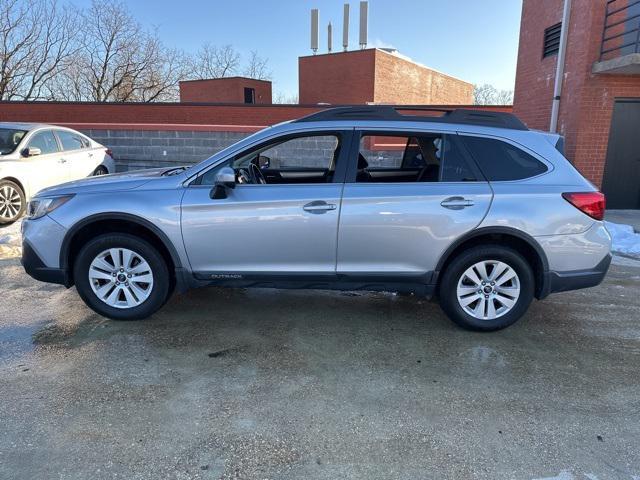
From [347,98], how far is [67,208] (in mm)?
24056

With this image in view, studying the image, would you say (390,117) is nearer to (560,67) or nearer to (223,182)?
(223,182)

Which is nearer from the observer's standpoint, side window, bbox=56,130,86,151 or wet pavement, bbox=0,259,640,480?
wet pavement, bbox=0,259,640,480

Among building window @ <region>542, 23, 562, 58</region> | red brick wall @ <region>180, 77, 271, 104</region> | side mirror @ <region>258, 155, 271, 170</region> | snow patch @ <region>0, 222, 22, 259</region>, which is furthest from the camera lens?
red brick wall @ <region>180, 77, 271, 104</region>

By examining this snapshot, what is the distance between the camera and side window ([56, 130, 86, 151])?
8828 mm

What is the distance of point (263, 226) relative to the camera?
3.82 meters

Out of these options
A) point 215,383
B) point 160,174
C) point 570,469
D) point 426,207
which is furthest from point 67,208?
point 570,469

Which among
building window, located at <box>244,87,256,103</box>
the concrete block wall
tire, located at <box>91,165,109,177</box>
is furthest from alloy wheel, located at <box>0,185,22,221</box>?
building window, located at <box>244,87,256,103</box>

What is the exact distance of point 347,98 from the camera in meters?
26.3

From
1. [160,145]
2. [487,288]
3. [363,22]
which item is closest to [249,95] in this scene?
[363,22]

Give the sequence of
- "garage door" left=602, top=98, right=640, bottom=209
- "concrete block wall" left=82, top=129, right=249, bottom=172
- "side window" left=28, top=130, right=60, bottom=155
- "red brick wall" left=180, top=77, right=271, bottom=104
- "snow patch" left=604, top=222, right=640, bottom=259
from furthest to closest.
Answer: "red brick wall" left=180, top=77, right=271, bottom=104 < "concrete block wall" left=82, top=129, right=249, bottom=172 < "garage door" left=602, top=98, right=640, bottom=209 < "side window" left=28, top=130, right=60, bottom=155 < "snow patch" left=604, top=222, right=640, bottom=259

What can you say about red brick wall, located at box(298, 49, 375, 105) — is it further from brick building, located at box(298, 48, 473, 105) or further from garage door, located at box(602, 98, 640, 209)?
garage door, located at box(602, 98, 640, 209)

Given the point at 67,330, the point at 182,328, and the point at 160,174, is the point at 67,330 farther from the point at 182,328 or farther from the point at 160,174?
the point at 160,174

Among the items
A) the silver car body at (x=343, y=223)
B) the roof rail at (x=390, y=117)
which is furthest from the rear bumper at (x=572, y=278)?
the roof rail at (x=390, y=117)

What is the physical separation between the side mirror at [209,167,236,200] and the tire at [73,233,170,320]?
0.75m
